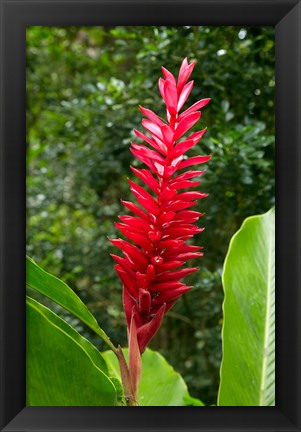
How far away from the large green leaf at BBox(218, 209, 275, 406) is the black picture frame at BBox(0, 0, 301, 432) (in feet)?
0.06

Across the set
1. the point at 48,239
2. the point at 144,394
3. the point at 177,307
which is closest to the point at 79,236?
the point at 48,239

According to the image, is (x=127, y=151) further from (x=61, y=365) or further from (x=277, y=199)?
(x=61, y=365)

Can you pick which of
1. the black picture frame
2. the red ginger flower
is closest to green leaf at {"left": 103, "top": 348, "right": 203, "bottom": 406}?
the black picture frame

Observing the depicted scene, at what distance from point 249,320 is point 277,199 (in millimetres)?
222

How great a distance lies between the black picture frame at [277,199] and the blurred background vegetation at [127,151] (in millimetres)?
249

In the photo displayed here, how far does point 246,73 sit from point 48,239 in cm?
84

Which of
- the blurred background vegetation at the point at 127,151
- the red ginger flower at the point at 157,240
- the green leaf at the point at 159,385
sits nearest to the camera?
the red ginger flower at the point at 157,240

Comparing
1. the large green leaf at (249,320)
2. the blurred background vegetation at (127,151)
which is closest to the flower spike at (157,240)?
the large green leaf at (249,320)

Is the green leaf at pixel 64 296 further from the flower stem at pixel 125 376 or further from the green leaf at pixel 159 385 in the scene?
the green leaf at pixel 159 385

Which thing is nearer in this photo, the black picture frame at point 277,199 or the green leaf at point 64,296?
the green leaf at point 64,296

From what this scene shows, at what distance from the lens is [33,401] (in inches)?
40.0

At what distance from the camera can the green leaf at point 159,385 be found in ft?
3.77

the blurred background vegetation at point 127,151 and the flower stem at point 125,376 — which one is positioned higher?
the blurred background vegetation at point 127,151
